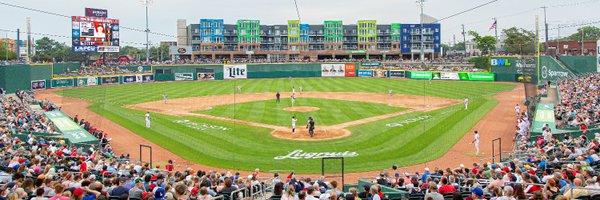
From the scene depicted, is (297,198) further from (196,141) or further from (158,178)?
(196,141)

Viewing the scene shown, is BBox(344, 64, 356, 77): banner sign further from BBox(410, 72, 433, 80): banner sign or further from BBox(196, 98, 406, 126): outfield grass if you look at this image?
BBox(196, 98, 406, 126): outfield grass

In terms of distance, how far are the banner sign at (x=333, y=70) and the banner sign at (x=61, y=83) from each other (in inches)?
1751

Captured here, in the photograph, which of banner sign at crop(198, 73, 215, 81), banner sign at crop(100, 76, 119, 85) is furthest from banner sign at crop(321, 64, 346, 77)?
banner sign at crop(100, 76, 119, 85)

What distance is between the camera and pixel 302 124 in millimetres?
34719

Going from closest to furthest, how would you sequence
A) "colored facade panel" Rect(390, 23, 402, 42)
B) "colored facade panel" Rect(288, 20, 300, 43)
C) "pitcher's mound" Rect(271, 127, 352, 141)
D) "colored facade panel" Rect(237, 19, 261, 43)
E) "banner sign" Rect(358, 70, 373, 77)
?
"pitcher's mound" Rect(271, 127, 352, 141)
"banner sign" Rect(358, 70, 373, 77)
"colored facade panel" Rect(237, 19, 261, 43)
"colored facade panel" Rect(390, 23, 402, 42)
"colored facade panel" Rect(288, 20, 300, 43)

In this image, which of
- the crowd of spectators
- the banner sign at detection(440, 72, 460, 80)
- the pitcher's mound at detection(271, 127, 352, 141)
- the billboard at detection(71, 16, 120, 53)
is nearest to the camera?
the crowd of spectators

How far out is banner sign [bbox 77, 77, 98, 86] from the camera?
2842 inches

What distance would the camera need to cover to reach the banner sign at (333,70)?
92.3 meters

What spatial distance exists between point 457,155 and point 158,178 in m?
17.3

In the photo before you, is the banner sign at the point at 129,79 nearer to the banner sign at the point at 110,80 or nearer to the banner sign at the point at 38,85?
the banner sign at the point at 110,80

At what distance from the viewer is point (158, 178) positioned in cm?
1337

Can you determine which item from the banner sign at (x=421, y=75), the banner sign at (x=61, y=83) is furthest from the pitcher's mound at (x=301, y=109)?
the banner sign at (x=61, y=83)

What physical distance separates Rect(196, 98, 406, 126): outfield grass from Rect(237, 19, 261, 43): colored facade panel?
70.5 meters

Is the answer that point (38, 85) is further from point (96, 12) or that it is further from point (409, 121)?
point (409, 121)
